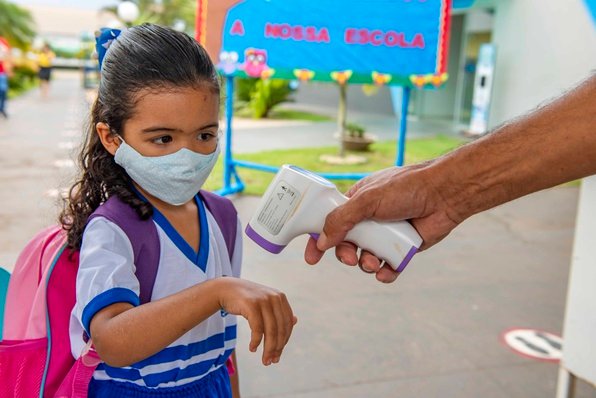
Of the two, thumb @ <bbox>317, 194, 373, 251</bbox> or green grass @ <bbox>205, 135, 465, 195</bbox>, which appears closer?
thumb @ <bbox>317, 194, 373, 251</bbox>

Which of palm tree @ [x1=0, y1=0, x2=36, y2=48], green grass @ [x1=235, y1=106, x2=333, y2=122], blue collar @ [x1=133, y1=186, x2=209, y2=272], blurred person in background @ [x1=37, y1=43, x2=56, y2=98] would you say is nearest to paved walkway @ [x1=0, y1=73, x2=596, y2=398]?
blue collar @ [x1=133, y1=186, x2=209, y2=272]

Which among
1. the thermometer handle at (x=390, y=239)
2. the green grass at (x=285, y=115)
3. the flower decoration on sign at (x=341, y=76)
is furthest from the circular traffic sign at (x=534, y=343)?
the green grass at (x=285, y=115)

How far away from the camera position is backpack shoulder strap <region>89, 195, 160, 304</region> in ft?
4.51

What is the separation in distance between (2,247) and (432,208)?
13.2 ft

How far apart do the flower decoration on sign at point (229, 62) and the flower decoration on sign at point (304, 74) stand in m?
0.56

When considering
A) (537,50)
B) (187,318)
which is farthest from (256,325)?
(537,50)

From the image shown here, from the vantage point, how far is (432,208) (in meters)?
1.62

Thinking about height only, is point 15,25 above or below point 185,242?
above

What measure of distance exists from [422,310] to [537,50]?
838 centimetres

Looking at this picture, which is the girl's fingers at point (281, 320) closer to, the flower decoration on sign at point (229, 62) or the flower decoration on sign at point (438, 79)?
the flower decoration on sign at point (229, 62)

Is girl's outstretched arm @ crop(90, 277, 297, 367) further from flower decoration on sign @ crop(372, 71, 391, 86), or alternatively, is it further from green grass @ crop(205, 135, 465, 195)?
green grass @ crop(205, 135, 465, 195)

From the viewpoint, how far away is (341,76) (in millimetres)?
5934

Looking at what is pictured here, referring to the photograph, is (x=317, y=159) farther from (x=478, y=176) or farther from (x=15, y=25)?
(x=15, y=25)

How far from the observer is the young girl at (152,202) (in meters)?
1.27
